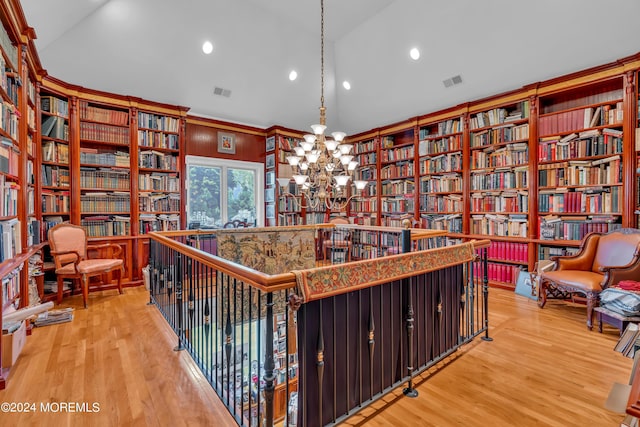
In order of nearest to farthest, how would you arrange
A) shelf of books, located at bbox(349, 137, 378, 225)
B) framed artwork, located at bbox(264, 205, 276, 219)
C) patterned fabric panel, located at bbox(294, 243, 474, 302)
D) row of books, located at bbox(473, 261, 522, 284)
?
patterned fabric panel, located at bbox(294, 243, 474, 302)
row of books, located at bbox(473, 261, 522, 284)
framed artwork, located at bbox(264, 205, 276, 219)
shelf of books, located at bbox(349, 137, 378, 225)

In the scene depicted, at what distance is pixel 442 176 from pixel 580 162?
1950mm

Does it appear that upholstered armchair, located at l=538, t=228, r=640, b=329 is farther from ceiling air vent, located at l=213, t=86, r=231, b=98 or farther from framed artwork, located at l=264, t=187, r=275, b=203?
ceiling air vent, located at l=213, t=86, r=231, b=98

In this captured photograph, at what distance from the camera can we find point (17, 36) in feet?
9.36

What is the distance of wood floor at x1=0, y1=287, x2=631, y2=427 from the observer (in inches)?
73.2

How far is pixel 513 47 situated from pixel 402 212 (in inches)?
127

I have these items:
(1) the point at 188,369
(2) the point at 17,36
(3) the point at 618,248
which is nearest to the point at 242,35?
(2) the point at 17,36

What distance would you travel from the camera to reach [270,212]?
6.37 m

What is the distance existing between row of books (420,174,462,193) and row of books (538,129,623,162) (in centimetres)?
125

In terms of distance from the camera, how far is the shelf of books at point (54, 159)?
413 cm

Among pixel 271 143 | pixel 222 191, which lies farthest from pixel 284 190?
pixel 222 191

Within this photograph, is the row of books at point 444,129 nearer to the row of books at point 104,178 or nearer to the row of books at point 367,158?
the row of books at point 367,158

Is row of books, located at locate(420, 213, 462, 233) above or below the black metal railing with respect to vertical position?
above

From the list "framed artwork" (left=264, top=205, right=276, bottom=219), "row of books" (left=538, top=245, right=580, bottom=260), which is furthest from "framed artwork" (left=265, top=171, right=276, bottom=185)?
"row of books" (left=538, top=245, right=580, bottom=260)

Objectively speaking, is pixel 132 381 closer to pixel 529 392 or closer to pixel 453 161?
pixel 529 392
